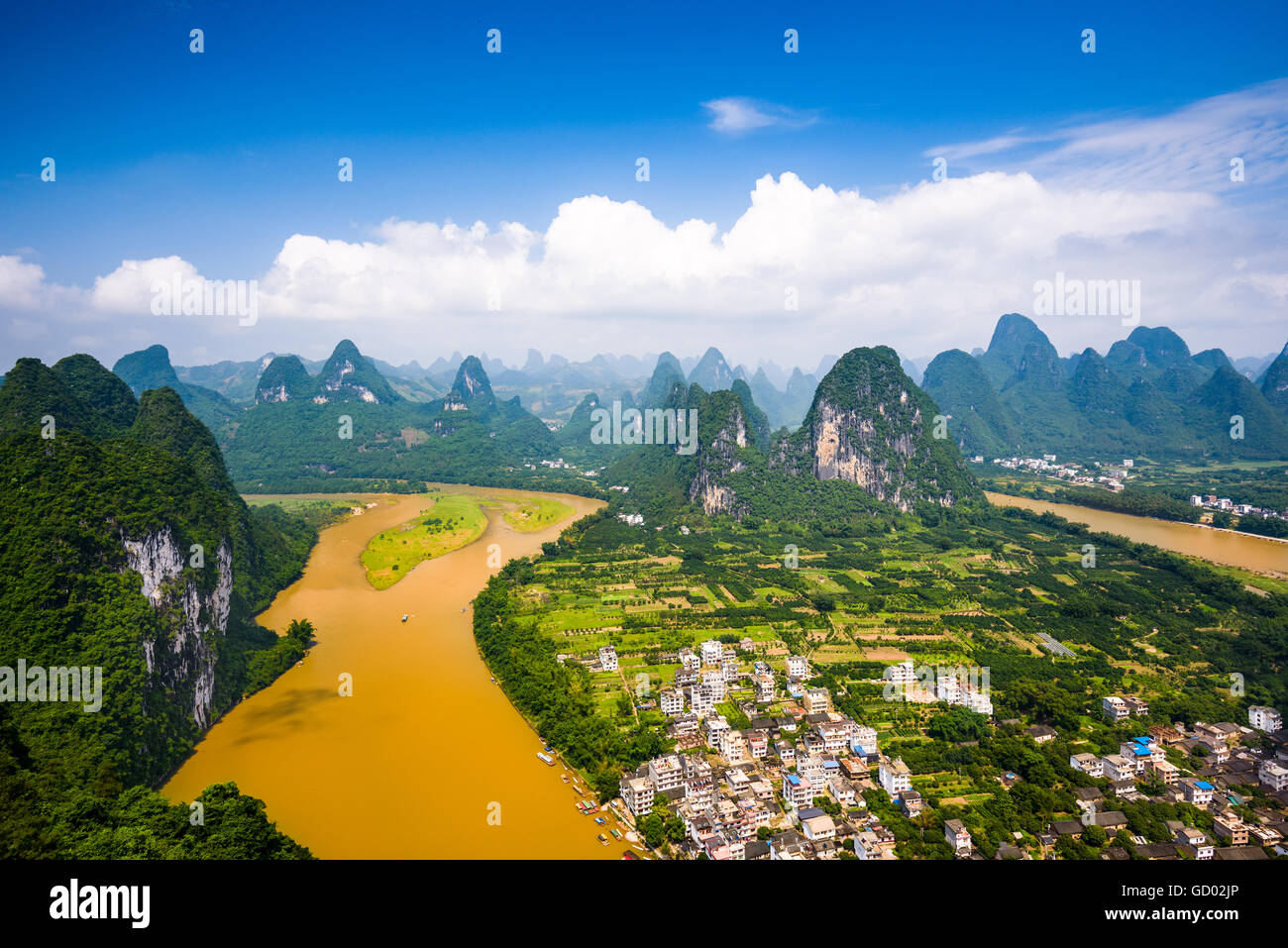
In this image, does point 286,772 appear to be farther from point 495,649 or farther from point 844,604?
point 844,604

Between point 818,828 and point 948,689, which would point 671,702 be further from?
point 948,689

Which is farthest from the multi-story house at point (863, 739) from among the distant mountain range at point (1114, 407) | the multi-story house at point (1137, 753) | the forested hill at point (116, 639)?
the distant mountain range at point (1114, 407)

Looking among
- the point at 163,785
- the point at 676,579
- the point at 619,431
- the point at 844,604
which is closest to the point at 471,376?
the point at 619,431

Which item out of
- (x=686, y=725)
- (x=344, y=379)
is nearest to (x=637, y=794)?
→ (x=686, y=725)

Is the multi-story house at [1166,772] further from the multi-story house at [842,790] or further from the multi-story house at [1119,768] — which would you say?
the multi-story house at [842,790]

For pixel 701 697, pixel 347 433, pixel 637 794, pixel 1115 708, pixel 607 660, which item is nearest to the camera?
pixel 637 794

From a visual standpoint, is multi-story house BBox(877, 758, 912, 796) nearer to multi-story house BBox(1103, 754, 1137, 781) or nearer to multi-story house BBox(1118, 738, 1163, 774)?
multi-story house BBox(1103, 754, 1137, 781)
